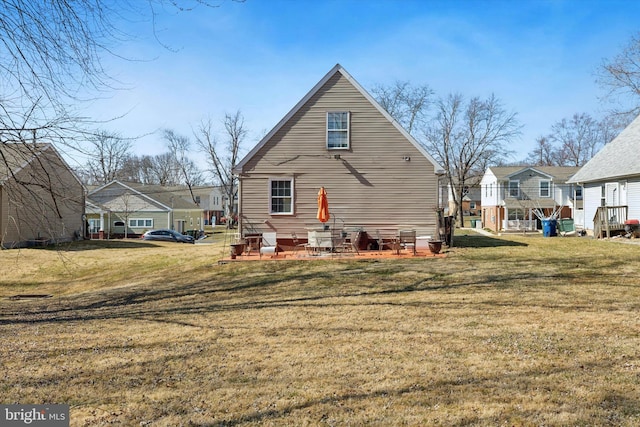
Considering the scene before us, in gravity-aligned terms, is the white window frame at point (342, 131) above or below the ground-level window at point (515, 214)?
above

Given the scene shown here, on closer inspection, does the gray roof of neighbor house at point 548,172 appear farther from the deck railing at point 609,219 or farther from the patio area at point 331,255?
the patio area at point 331,255

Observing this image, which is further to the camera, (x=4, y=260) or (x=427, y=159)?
(x=4, y=260)

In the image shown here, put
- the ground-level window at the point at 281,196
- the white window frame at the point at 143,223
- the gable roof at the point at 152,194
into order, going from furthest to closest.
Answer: the white window frame at the point at 143,223
the gable roof at the point at 152,194
the ground-level window at the point at 281,196

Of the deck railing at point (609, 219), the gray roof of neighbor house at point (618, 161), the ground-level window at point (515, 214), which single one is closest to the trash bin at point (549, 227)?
the gray roof of neighbor house at point (618, 161)

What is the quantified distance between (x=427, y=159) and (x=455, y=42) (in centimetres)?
450

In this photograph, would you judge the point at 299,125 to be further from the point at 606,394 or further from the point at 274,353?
the point at 606,394

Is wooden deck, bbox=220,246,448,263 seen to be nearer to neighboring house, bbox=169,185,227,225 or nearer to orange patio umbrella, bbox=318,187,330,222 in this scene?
orange patio umbrella, bbox=318,187,330,222

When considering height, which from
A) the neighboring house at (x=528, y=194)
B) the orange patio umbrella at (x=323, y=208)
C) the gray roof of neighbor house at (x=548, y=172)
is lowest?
the orange patio umbrella at (x=323, y=208)

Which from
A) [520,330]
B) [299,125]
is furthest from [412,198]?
[520,330]

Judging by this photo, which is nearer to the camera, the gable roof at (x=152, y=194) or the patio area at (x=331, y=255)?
the patio area at (x=331, y=255)

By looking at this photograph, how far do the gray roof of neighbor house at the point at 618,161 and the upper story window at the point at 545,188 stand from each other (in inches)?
610

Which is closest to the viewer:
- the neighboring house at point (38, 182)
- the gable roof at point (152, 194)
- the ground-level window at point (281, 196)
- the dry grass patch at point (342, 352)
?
the dry grass patch at point (342, 352)

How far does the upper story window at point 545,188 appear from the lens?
137 ft

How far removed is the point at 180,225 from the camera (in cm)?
4625
